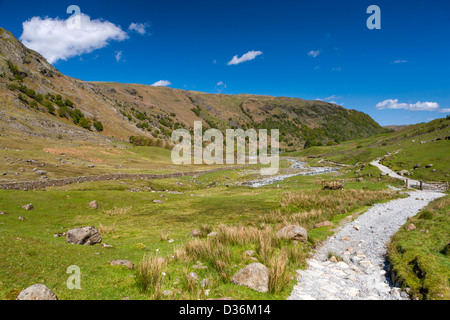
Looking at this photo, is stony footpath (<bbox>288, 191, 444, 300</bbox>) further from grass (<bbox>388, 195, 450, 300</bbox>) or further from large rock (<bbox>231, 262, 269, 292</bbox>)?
large rock (<bbox>231, 262, 269, 292</bbox>)

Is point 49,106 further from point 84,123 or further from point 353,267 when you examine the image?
point 353,267

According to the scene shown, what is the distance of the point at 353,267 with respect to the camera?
12602 mm

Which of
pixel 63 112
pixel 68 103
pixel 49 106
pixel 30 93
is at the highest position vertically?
pixel 30 93

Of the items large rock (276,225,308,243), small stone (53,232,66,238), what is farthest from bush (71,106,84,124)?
large rock (276,225,308,243)

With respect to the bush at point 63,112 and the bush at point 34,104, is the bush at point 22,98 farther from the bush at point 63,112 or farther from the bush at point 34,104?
the bush at point 63,112

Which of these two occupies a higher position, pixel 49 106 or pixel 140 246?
pixel 49 106

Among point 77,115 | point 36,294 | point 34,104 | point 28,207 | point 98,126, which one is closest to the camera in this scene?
point 36,294

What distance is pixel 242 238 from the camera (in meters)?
14.9

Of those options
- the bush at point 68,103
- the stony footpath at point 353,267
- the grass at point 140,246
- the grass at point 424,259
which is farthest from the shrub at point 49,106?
the grass at point 424,259

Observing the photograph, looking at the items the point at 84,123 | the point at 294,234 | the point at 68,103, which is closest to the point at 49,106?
the point at 84,123

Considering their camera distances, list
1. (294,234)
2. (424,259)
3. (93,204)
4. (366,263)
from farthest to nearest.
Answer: (93,204) < (294,234) < (366,263) < (424,259)

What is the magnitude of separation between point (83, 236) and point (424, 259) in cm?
1924

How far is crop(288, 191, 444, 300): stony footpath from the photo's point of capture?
382 inches

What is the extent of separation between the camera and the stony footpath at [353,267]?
31.8 ft
